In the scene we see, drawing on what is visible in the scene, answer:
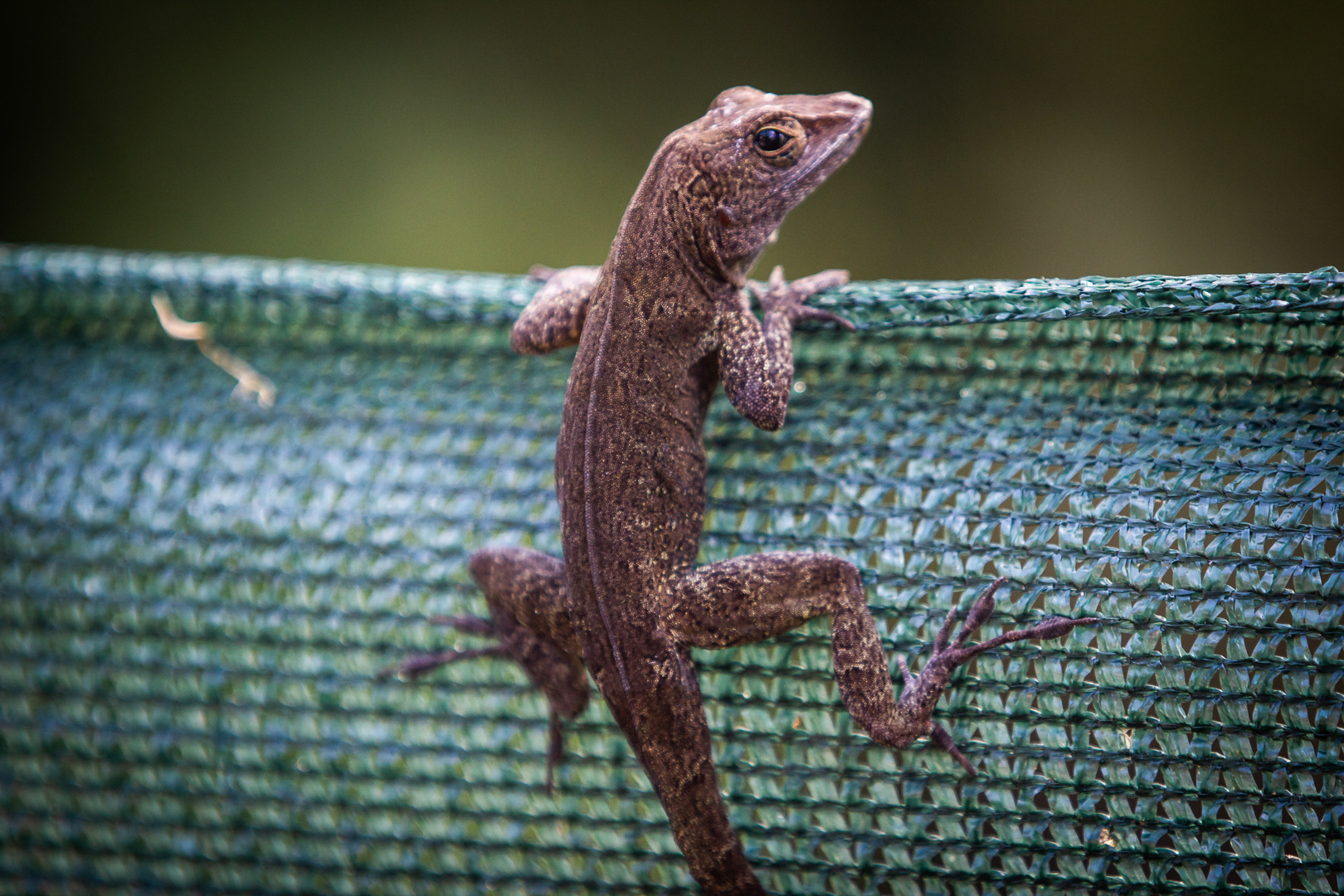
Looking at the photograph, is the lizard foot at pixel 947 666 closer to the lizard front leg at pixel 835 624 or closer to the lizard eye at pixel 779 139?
A: the lizard front leg at pixel 835 624

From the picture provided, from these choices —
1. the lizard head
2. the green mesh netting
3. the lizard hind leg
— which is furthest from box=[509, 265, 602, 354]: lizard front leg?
the lizard hind leg

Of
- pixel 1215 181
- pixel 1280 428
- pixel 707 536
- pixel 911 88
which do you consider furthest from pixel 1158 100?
pixel 707 536

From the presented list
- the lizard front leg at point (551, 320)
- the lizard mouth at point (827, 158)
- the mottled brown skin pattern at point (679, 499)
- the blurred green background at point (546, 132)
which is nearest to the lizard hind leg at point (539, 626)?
the mottled brown skin pattern at point (679, 499)

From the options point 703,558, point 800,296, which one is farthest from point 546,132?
point 703,558

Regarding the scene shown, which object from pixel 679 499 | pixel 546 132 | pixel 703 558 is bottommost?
pixel 703 558

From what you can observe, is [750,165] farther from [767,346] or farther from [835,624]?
[835,624]
